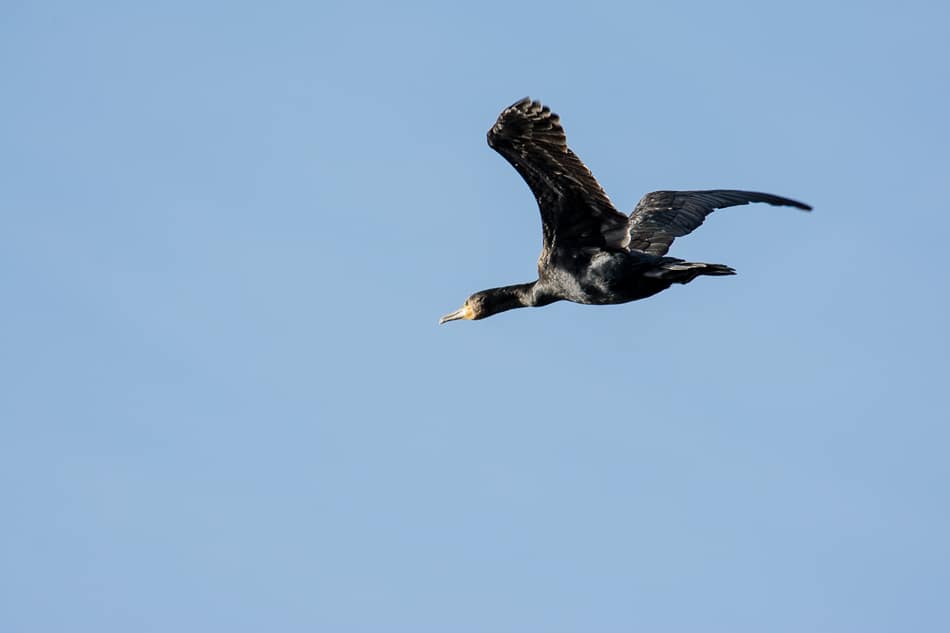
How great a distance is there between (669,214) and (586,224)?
6.73 ft

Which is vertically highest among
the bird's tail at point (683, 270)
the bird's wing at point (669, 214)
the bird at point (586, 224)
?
the bird's wing at point (669, 214)

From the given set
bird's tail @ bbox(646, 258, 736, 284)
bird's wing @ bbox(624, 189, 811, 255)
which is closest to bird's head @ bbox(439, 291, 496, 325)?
bird's wing @ bbox(624, 189, 811, 255)

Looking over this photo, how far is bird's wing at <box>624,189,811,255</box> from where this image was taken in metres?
16.5

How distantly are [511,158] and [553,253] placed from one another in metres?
1.68

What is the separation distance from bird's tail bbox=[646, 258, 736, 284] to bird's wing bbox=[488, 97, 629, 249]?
56cm

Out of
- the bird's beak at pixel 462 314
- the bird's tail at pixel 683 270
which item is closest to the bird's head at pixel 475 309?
the bird's beak at pixel 462 314

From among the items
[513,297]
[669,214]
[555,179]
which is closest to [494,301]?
[513,297]

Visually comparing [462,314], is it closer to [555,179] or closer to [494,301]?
[494,301]

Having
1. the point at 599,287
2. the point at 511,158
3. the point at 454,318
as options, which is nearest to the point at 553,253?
the point at 599,287

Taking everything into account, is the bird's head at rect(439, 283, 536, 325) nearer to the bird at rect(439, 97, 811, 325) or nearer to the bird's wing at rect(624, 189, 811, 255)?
the bird at rect(439, 97, 811, 325)

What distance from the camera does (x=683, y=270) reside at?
1473 centimetres

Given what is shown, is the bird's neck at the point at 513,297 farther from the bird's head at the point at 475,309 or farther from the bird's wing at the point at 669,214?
the bird's wing at the point at 669,214

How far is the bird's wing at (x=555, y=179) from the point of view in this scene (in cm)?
1391

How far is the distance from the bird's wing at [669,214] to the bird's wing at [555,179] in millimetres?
868
